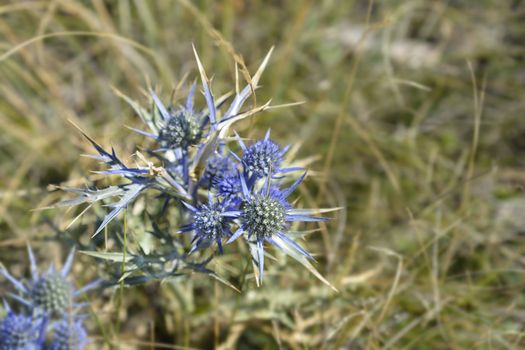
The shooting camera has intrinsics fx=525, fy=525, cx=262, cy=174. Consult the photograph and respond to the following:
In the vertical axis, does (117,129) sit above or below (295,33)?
below

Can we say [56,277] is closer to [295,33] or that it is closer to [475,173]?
[295,33]

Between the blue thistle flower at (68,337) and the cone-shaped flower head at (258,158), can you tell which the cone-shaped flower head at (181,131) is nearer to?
the cone-shaped flower head at (258,158)

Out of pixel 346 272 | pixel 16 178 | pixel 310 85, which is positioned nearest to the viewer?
pixel 346 272

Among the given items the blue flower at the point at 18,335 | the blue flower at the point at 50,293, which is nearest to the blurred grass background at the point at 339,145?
the blue flower at the point at 50,293

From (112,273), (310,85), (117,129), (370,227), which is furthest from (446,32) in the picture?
(112,273)

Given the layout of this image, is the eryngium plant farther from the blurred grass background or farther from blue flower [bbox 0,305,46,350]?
the blurred grass background

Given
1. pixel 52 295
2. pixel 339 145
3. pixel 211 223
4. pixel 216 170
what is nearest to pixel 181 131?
pixel 216 170
